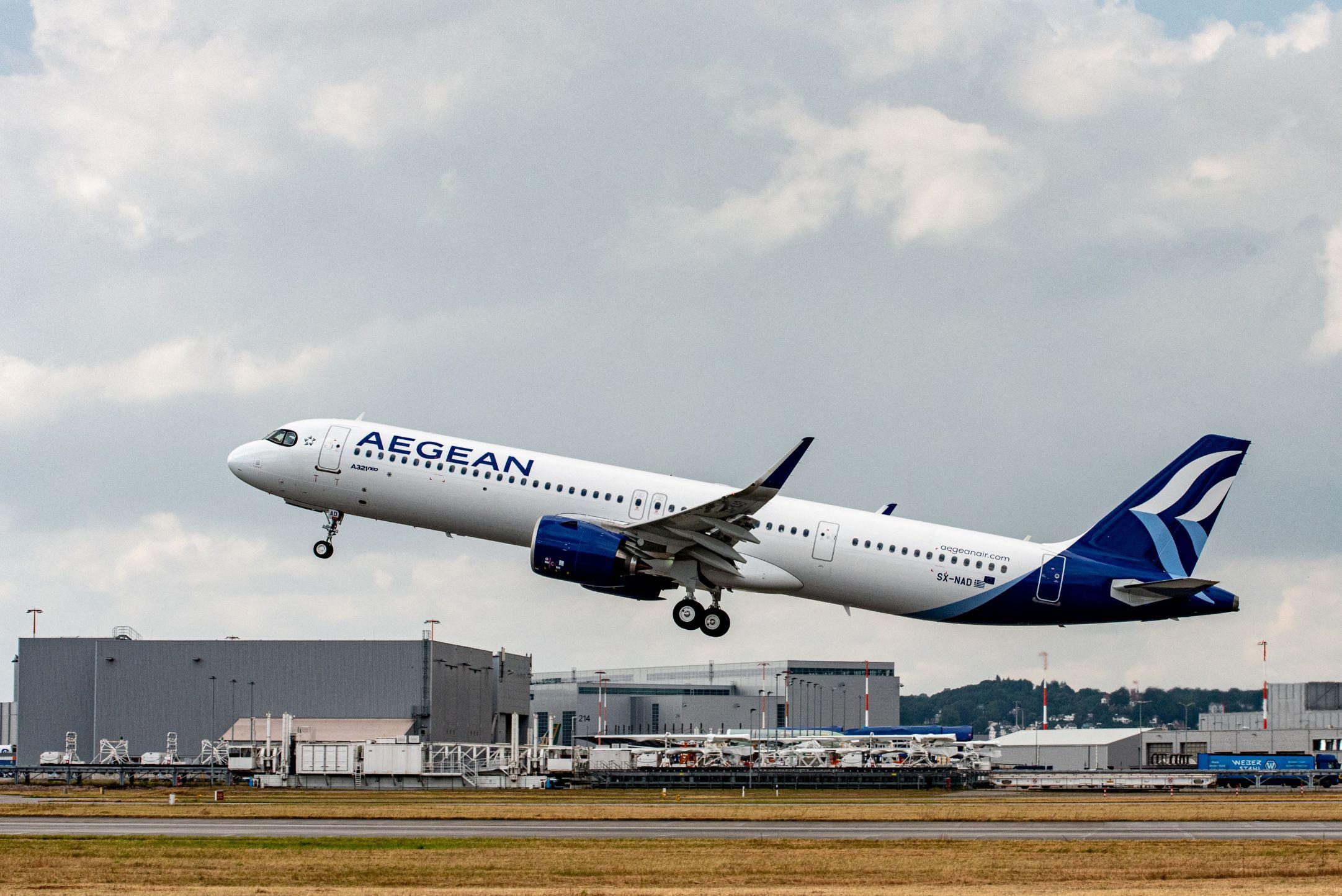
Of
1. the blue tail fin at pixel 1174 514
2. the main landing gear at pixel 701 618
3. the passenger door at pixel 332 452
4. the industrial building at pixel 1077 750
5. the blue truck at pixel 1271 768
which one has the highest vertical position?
the passenger door at pixel 332 452

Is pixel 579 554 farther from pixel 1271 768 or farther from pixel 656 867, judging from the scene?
pixel 1271 768

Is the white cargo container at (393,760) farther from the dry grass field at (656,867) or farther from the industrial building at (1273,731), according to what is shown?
the industrial building at (1273,731)

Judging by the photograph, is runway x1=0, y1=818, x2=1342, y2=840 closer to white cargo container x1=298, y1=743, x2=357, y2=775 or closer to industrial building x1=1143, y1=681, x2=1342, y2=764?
white cargo container x1=298, y1=743, x2=357, y2=775

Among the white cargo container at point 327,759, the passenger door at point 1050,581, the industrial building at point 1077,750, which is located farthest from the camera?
the industrial building at point 1077,750

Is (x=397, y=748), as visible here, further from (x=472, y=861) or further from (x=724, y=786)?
(x=472, y=861)

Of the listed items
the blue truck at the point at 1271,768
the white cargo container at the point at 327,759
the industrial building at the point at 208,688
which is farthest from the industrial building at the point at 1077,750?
the white cargo container at the point at 327,759

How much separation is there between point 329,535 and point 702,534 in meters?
15.2

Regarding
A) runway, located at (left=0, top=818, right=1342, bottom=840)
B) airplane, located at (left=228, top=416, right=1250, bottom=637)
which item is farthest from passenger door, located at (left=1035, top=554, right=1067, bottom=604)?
runway, located at (left=0, top=818, right=1342, bottom=840)

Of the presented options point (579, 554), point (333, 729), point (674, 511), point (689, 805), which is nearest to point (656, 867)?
point (579, 554)

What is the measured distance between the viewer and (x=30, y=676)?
132 meters

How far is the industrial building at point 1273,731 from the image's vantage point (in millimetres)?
149500

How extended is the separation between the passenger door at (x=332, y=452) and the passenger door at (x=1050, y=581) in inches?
1001

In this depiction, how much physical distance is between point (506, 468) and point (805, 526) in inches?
422

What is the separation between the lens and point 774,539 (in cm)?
5541
